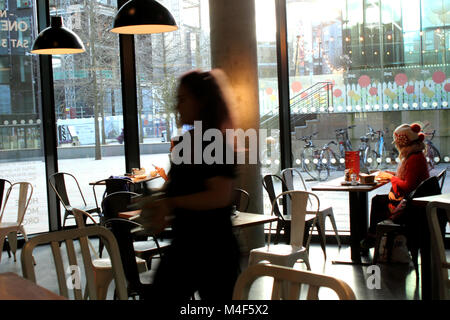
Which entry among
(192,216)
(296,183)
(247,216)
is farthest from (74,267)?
(296,183)

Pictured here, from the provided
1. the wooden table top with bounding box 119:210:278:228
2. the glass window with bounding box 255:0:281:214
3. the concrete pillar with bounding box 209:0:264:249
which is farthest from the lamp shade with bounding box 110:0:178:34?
the glass window with bounding box 255:0:281:214

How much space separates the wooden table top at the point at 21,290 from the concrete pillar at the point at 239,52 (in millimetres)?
3653

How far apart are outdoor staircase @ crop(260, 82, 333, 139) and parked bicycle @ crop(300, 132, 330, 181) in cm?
16

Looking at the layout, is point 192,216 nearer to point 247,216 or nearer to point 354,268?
point 247,216

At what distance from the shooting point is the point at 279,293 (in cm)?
174

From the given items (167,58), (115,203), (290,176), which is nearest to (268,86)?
(290,176)

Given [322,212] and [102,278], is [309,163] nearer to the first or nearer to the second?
[322,212]

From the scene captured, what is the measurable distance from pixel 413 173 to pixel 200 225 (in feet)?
11.0

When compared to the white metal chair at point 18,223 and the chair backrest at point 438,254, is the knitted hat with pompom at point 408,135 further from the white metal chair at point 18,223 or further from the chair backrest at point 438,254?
the white metal chair at point 18,223

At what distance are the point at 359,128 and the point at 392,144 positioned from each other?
1.41ft

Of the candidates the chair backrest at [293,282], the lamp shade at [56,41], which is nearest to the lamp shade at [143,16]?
the lamp shade at [56,41]

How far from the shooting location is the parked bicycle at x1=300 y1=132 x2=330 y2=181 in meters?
6.93

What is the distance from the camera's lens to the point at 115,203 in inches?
187

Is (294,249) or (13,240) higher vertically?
(294,249)
